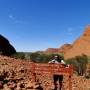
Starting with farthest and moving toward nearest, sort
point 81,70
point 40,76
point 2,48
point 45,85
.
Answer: point 81,70, point 2,48, point 40,76, point 45,85

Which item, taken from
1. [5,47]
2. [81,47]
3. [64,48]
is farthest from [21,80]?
[64,48]

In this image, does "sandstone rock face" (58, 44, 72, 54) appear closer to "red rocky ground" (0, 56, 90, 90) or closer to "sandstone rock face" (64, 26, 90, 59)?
"sandstone rock face" (64, 26, 90, 59)

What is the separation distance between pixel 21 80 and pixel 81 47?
99743 millimetres

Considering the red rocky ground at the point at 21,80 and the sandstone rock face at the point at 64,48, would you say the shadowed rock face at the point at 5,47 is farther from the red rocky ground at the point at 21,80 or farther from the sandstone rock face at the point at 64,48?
the sandstone rock face at the point at 64,48

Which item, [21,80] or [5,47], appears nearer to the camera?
[21,80]

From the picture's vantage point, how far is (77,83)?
2530 centimetres

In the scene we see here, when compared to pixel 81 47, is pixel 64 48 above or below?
above

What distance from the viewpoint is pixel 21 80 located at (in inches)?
658

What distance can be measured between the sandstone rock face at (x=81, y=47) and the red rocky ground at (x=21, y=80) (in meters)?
79.6

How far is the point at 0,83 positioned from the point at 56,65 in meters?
2.64

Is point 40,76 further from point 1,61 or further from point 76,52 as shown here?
point 76,52

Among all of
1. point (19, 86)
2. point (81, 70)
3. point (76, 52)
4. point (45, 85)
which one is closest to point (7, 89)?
point (19, 86)

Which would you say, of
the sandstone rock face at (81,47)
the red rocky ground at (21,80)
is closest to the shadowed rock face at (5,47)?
the red rocky ground at (21,80)

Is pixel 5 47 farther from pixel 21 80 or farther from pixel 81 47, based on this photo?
pixel 81 47
